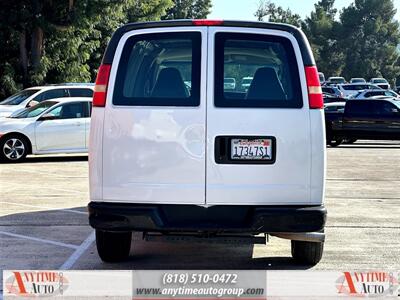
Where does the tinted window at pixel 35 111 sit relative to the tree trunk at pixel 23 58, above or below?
below

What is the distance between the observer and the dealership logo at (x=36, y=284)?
551 centimetres

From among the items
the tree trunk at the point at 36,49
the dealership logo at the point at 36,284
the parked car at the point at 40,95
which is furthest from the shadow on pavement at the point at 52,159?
the tree trunk at the point at 36,49

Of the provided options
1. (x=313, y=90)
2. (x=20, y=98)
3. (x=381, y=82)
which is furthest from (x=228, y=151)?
(x=381, y=82)

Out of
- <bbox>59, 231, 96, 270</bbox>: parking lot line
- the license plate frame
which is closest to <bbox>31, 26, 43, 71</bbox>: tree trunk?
<bbox>59, 231, 96, 270</bbox>: parking lot line

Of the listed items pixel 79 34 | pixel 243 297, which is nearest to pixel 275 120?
pixel 243 297

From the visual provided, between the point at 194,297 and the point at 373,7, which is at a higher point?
the point at 373,7

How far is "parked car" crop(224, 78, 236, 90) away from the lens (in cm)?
550

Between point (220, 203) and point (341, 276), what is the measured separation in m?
1.35

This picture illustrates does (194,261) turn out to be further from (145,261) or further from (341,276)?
(341,276)

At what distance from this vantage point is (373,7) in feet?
260

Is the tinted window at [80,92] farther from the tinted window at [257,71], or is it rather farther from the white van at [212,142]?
the tinted window at [257,71]

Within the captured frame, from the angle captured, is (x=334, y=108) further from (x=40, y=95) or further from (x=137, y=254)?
(x=137, y=254)

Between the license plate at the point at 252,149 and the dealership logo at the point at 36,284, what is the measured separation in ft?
5.96

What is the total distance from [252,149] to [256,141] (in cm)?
7
